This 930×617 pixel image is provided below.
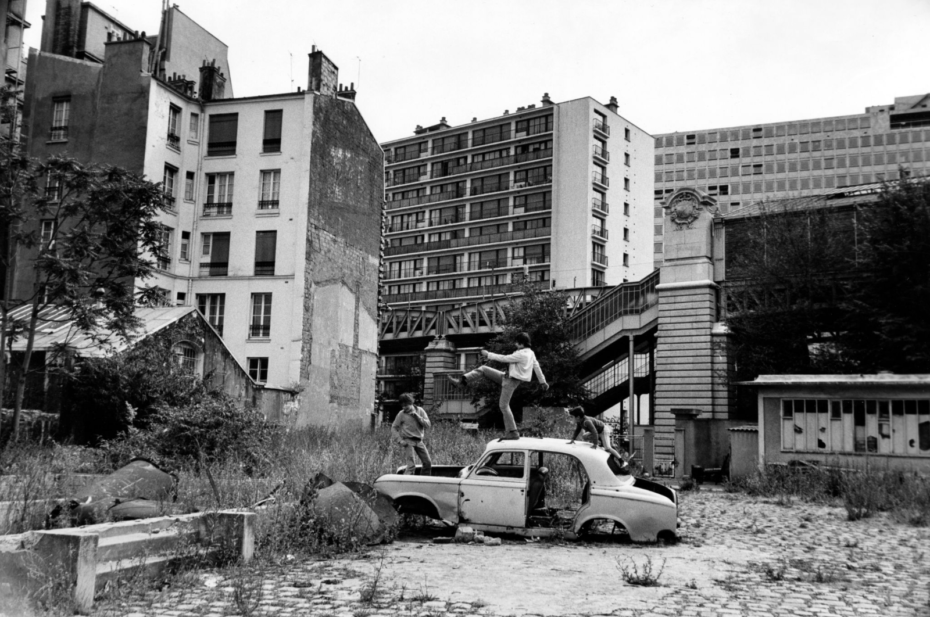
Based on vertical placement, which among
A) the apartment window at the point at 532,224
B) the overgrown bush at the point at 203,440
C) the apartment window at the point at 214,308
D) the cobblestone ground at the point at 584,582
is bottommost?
the cobblestone ground at the point at 584,582

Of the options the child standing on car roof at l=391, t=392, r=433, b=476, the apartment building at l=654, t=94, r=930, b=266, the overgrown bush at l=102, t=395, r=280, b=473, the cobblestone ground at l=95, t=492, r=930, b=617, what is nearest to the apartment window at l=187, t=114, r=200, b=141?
the overgrown bush at l=102, t=395, r=280, b=473

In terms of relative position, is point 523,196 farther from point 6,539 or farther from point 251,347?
point 6,539

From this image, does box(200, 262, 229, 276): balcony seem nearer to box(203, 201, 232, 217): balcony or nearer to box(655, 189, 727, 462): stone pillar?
box(203, 201, 232, 217): balcony

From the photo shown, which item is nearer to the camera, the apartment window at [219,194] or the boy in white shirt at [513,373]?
the boy in white shirt at [513,373]

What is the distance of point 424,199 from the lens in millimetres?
88375

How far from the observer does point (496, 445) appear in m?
12.4

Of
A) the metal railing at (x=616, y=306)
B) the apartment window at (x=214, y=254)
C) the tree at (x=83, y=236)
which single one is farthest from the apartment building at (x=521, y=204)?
the tree at (x=83, y=236)

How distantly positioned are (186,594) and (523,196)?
241 feet

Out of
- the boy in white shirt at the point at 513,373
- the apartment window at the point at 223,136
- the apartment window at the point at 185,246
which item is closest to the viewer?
the boy in white shirt at the point at 513,373

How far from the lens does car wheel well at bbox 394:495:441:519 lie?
12.2 meters

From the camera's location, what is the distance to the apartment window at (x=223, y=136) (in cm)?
3994

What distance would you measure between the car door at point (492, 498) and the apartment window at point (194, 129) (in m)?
31.9

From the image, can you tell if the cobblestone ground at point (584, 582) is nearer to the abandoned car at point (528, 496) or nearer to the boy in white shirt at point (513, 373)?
the abandoned car at point (528, 496)

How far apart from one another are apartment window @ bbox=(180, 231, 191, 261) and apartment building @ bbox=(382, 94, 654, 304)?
36.5 metres
